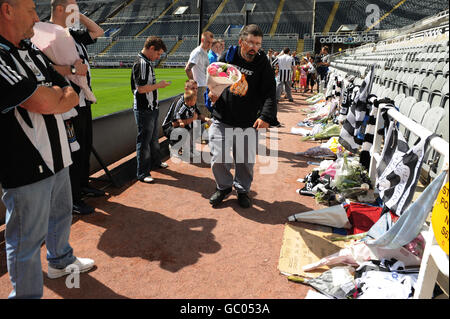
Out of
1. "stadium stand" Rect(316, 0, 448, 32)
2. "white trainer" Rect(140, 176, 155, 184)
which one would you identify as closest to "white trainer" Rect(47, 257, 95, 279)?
"white trainer" Rect(140, 176, 155, 184)

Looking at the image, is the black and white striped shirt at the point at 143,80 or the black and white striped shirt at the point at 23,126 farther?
the black and white striped shirt at the point at 143,80

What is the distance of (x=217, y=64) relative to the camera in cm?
359

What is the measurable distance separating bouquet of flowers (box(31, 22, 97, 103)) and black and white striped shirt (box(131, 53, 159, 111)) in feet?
3.57

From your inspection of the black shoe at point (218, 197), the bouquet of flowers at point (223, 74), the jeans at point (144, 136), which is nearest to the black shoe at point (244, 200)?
the black shoe at point (218, 197)

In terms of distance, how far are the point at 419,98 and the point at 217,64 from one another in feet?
10.9

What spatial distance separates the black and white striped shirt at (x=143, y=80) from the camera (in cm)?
413

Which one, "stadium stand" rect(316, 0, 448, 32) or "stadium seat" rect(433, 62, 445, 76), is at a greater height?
"stadium stand" rect(316, 0, 448, 32)

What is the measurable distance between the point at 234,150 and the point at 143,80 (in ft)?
4.96

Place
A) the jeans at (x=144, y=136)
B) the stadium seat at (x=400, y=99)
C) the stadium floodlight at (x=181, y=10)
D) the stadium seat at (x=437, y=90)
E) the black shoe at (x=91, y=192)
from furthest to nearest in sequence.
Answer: the stadium floodlight at (x=181, y=10)
the stadium seat at (x=400, y=99)
the jeans at (x=144, y=136)
the stadium seat at (x=437, y=90)
the black shoe at (x=91, y=192)

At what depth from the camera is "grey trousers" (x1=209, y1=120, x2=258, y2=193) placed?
12.5 feet

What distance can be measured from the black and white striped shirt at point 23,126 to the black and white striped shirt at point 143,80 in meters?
2.09

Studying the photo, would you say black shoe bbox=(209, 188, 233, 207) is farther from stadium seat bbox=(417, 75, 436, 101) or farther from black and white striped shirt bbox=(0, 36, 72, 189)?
stadium seat bbox=(417, 75, 436, 101)

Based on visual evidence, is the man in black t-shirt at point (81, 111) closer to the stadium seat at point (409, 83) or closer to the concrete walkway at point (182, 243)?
the concrete walkway at point (182, 243)
